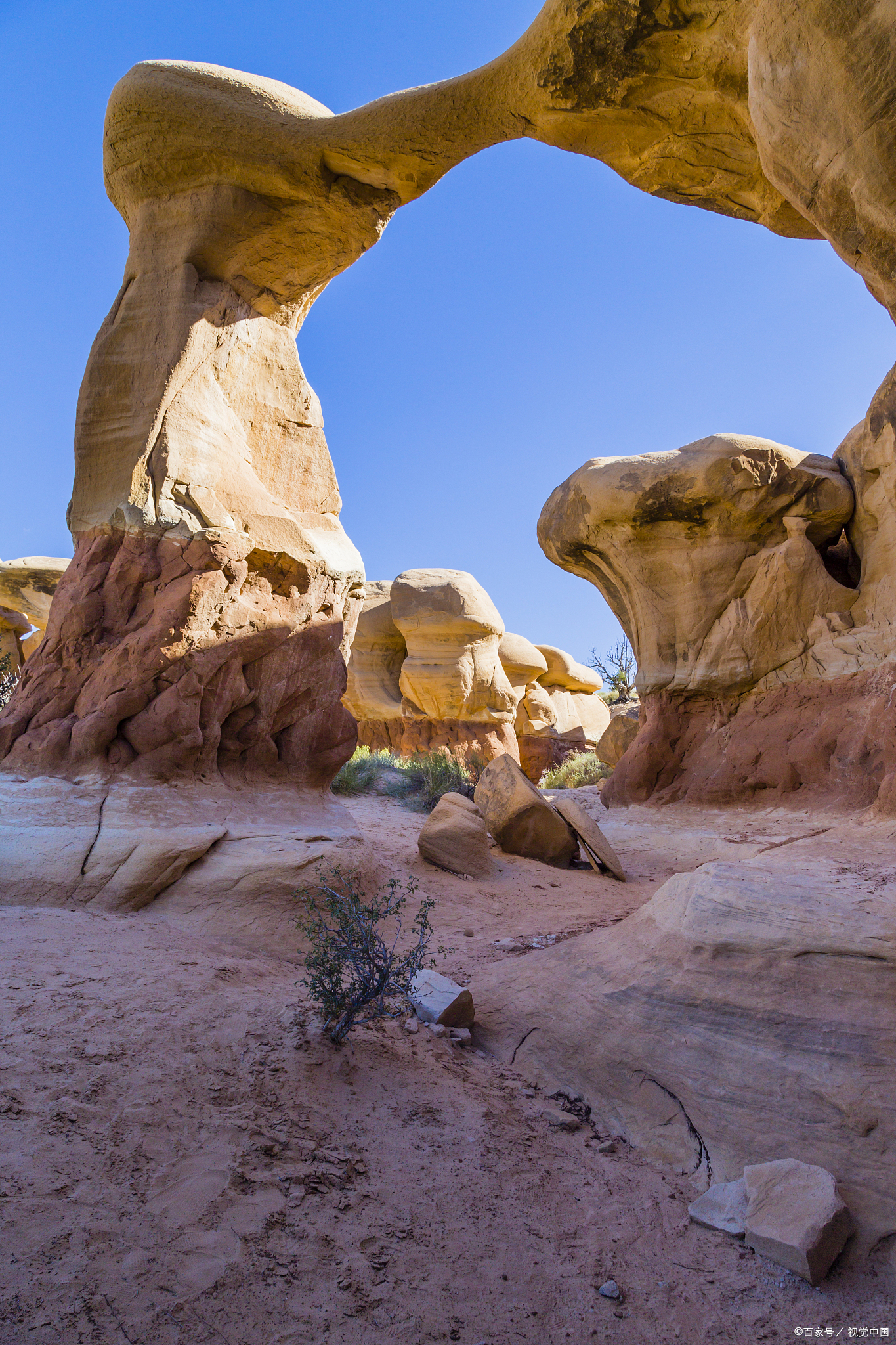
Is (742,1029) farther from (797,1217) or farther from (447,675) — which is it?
(447,675)

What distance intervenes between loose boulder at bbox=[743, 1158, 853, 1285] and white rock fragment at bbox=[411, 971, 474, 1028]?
127 centimetres

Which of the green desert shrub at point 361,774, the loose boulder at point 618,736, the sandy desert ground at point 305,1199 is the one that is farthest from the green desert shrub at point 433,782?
the sandy desert ground at point 305,1199

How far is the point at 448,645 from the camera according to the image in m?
16.6

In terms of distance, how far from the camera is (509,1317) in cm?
168

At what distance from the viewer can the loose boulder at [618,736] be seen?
13.6m

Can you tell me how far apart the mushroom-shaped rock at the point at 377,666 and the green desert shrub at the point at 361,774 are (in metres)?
5.87

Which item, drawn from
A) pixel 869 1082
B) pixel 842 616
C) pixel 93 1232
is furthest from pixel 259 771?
pixel 842 616

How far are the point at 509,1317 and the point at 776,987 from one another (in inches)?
51.1

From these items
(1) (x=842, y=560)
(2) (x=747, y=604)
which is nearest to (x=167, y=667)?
(2) (x=747, y=604)

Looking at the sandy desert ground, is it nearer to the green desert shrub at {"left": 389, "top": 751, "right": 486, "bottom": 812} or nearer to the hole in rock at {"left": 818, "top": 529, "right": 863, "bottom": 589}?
the green desert shrub at {"left": 389, "top": 751, "right": 486, "bottom": 812}

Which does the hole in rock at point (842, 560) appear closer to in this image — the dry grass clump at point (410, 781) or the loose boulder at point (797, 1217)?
the dry grass clump at point (410, 781)

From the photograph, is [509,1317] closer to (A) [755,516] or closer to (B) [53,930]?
(B) [53,930]

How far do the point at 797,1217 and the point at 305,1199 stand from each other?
127 cm

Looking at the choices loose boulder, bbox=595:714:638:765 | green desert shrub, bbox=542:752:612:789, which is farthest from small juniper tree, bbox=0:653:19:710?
green desert shrub, bbox=542:752:612:789
